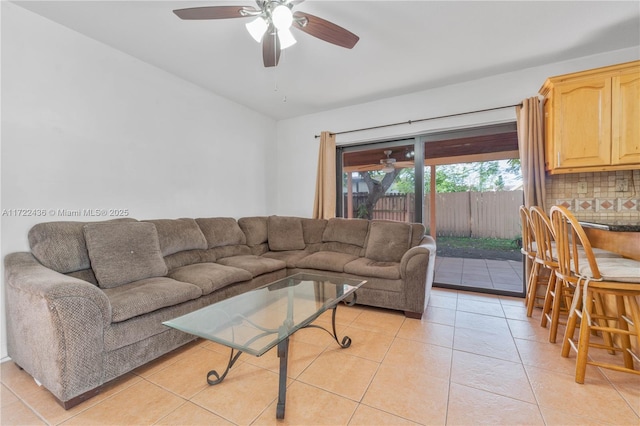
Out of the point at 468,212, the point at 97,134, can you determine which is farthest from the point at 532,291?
the point at 97,134

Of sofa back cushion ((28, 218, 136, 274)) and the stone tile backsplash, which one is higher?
the stone tile backsplash

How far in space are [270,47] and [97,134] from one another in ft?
5.54

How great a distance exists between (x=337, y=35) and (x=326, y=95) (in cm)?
170

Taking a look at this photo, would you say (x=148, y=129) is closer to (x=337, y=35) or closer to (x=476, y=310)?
(x=337, y=35)

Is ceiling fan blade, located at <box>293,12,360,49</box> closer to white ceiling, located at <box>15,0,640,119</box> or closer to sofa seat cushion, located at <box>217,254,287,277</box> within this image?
white ceiling, located at <box>15,0,640,119</box>

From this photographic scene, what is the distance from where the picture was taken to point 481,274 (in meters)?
3.60

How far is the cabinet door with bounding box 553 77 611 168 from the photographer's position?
2.31 m

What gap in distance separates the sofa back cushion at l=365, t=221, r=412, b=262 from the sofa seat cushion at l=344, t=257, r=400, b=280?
0.10 meters

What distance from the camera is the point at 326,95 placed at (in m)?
3.50

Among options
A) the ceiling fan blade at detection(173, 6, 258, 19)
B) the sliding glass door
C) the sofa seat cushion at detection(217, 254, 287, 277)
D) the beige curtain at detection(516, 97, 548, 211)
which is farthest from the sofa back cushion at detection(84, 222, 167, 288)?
the beige curtain at detection(516, 97, 548, 211)

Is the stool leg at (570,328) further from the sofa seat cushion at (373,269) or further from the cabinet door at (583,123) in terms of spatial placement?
the cabinet door at (583,123)

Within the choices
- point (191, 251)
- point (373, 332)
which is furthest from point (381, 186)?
point (191, 251)

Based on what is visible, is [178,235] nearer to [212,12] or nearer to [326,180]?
[212,12]

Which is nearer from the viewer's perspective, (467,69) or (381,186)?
(467,69)
